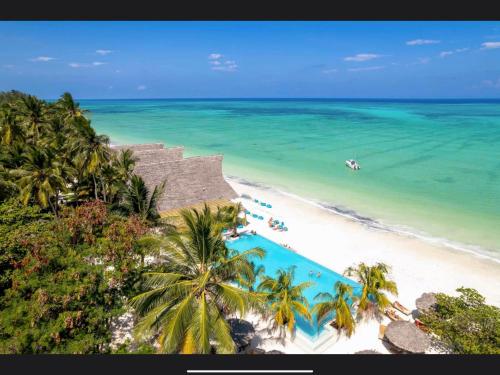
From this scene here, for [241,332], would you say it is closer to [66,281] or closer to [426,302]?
[66,281]

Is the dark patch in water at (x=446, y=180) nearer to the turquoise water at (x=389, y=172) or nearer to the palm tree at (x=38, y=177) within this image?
the turquoise water at (x=389, y=172)

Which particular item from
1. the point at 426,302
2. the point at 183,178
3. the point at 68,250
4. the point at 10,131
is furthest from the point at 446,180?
the point at 10,131

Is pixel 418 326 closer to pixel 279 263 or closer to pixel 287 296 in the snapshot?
pixel 287 296

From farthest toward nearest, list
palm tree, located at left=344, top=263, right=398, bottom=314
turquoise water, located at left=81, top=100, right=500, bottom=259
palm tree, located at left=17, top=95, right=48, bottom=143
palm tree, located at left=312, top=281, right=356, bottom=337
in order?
palm tree, located at left=17, top=95, right=48, bottom=143, turquoise water, located at left=81, top=100, right=500, bottom=259, palm tree, located at left=344, top=263, right=398, bottom=314, palm tree, located at left=312, top=281, right=356, bottom=337

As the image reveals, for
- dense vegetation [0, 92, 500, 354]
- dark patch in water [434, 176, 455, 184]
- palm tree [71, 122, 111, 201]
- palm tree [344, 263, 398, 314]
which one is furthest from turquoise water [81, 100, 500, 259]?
palm tree [71, 122, 111, 201]

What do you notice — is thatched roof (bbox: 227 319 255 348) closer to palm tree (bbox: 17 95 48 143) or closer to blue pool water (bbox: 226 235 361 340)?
blue pool water (bbox: 226 235 361 340)
